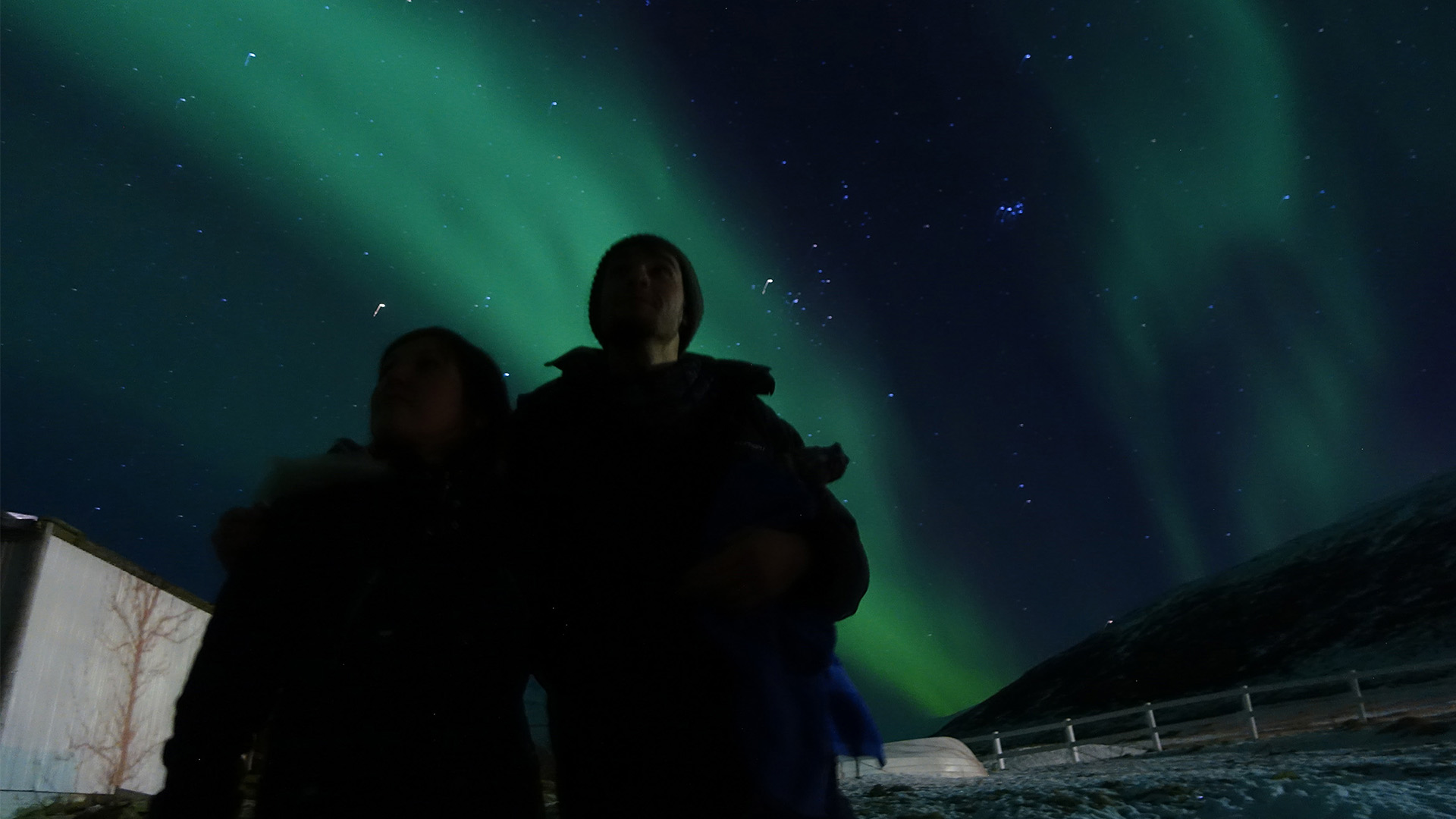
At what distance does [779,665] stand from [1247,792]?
3.89 m

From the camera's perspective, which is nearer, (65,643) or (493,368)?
(493,368)

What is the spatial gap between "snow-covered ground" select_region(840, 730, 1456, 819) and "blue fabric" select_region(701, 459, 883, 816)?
315 cm

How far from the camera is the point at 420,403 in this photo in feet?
Result: 5.55

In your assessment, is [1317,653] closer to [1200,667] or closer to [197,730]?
[1200,667]

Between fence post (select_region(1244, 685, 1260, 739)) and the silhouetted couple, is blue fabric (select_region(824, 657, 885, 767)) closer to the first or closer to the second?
the silhouetted couple

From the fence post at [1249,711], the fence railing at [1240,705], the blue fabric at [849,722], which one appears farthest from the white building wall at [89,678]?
the fence post at [1249,711]

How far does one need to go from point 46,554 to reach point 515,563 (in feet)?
34.3

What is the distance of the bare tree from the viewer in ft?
32.2

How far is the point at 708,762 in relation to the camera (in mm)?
1392

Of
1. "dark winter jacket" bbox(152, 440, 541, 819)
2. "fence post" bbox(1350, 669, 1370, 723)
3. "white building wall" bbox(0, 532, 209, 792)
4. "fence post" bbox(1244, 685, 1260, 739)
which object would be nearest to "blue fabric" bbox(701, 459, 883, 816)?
"dark winter jacket" bbox(152, 440, 541, 819)

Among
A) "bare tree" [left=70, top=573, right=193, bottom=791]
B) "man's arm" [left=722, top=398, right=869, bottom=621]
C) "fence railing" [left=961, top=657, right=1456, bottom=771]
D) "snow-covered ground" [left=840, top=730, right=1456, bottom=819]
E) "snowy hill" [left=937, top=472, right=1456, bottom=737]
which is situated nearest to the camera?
"man's arm" [left=722, top=398, right=869, bottom=621]

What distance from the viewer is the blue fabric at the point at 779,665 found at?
1305 mm

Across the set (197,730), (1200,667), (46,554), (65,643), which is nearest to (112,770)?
(65,643)

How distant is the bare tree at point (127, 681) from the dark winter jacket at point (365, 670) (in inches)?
442
